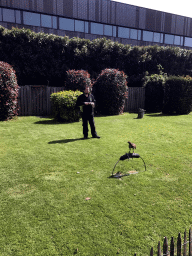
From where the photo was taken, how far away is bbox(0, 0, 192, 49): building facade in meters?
22.7

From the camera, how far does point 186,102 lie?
14711 mm

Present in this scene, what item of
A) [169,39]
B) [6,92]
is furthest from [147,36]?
[6,92]

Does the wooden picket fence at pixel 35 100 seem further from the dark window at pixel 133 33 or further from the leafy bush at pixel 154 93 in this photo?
the dark window at pixel 133 33

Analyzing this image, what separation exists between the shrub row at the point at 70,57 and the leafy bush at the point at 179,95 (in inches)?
150

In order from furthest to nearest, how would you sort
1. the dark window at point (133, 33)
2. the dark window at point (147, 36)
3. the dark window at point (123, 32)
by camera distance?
1. the dark window at point (147, 36)
2. the dark window at point (133, 33)
3. the dark window at point (123, 32)

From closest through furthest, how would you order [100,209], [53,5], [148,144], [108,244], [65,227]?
1. [108,244]
2. [65,227]
3. [100,209]
4. [148,144]
5. [53,5]

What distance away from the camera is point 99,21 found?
26.4 metres

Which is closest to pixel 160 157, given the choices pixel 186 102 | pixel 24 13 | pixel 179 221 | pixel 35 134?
pixel 179 221

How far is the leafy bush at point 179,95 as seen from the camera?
14500 mm

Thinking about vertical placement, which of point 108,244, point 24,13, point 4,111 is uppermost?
point 24,13

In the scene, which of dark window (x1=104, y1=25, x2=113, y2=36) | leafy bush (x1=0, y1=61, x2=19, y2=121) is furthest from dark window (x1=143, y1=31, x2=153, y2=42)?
leafy bush (x1=0, y1=61, x2=19, y2=121)

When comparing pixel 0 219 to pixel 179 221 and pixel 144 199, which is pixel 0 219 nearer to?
pixel 144 199

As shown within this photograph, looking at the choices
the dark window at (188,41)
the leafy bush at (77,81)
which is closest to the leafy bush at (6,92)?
the leafy bush at (77,81)

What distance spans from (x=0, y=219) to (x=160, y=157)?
4.21m
